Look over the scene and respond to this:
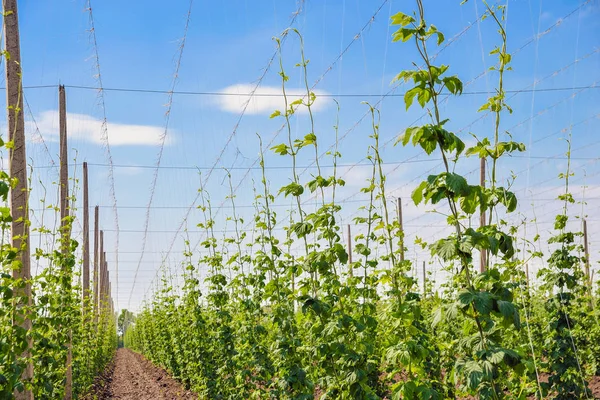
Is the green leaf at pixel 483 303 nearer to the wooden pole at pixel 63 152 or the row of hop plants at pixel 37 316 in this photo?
the row of hop plants at pixel 37 316

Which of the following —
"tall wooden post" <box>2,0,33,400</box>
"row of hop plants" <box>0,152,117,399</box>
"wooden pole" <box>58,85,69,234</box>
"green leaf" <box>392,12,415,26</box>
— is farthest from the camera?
"wooden pole" <box>58,85,69,234</box>

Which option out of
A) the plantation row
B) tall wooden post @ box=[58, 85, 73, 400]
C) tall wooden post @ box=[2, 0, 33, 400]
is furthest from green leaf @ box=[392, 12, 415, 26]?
tall wooden post @ box=[58, 85, 73, 400]

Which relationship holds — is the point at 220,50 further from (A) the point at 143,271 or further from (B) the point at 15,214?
(A) the point at 143,271

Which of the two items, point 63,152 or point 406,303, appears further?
point 63,152

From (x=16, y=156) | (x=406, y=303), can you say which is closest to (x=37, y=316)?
(x=16, y=156)

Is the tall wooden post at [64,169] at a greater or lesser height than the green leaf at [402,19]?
greater

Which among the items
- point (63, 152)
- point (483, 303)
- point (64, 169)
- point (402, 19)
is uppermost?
point (63, 152)

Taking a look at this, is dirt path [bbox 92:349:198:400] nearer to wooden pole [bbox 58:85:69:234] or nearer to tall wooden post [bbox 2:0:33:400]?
wooden pole [bbox 58:85:69:234]

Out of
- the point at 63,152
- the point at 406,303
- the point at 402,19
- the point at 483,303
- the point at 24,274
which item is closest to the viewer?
the point at 483,303

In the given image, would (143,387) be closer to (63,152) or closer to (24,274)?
(63,152)

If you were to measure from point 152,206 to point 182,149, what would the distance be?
6.95m

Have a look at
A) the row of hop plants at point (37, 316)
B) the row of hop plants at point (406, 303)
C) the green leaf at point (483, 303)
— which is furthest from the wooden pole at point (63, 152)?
the green leaf at point (483, 303)

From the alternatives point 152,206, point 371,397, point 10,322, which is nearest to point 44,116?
point 10,322

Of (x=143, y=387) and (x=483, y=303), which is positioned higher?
(x=483, y=303)
